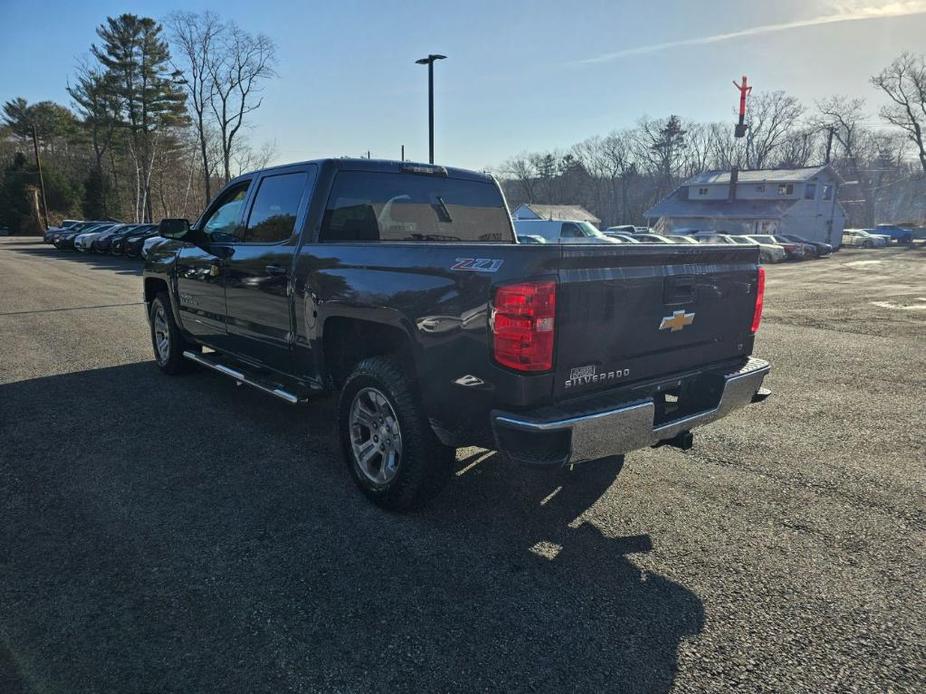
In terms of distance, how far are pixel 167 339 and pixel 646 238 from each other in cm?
2189

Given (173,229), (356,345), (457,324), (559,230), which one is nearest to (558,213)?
(559,230)

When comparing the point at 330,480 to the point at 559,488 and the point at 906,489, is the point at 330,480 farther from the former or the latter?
the point at 906,489

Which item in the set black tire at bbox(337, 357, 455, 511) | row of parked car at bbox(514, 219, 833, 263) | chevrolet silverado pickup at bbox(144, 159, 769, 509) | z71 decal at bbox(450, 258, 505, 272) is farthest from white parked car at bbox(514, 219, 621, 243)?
z71 decal at bbox(450, 258, 505, 272)

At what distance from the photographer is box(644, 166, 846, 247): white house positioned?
47094 millimetres

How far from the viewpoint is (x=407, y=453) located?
3.28 m

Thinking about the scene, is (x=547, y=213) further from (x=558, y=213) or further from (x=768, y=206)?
(x=768, y=206)

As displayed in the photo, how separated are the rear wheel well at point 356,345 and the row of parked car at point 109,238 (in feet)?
79.4

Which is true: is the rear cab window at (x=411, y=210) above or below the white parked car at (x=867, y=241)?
below

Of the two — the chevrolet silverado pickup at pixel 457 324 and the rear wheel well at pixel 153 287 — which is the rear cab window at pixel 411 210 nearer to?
the chevrolet silverado pickup at pixel 457 324

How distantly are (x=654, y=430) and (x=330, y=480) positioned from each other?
2102 millimetres

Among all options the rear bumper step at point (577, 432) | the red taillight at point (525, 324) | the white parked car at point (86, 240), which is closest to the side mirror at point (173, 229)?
the red taillight at point (525, 324)

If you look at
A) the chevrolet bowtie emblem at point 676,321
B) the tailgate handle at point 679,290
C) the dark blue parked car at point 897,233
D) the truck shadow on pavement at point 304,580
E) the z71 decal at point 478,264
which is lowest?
the truck shadow on pavement at point 304,580

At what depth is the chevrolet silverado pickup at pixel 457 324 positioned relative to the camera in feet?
9.07

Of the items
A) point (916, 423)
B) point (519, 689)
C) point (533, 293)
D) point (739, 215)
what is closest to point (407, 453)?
point (533, 293)
